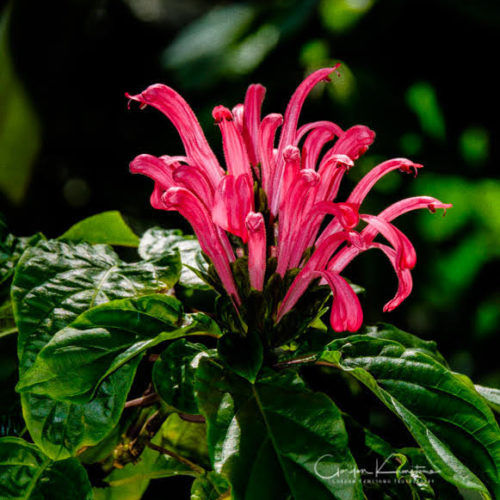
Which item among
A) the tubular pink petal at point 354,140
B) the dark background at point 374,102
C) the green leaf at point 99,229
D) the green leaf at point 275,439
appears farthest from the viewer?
the dark background at point 374,102

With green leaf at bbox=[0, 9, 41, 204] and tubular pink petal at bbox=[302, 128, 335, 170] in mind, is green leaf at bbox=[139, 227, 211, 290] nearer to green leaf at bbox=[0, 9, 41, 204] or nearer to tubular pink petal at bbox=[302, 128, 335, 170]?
tubular pink petal at bbox=[302, 128, 335, 170]

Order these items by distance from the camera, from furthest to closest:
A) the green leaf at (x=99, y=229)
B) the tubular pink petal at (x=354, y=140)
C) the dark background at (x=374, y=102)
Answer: the dark background at (x=374, y=102) < the green leaf at (x=99, y=229) < the tubular pink petal at (x=354, y=140)

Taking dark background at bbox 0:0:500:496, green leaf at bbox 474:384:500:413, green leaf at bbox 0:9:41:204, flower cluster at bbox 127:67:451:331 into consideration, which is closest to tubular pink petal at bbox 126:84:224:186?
flower cluster at bbox 127:67:451:331

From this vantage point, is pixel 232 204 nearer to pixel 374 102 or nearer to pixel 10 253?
pixel 10 253

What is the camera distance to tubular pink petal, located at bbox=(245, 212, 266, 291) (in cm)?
32

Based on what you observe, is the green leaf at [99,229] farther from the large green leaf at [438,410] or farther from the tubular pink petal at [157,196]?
the large green leaf at [438,410]

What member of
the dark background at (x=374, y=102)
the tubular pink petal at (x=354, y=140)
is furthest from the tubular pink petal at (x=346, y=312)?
the dark background at (x=374, y=102)

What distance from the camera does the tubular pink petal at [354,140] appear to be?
376 millimetres

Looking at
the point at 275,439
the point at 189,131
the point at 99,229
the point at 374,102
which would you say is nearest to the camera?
the point at 275,439

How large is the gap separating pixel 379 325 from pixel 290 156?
19 cm

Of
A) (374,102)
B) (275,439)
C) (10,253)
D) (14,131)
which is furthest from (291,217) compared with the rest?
(14,131)

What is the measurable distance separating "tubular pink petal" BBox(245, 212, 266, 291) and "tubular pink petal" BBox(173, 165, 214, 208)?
45 millimetres

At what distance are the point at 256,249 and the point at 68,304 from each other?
0.12m

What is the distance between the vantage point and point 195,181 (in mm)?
355
